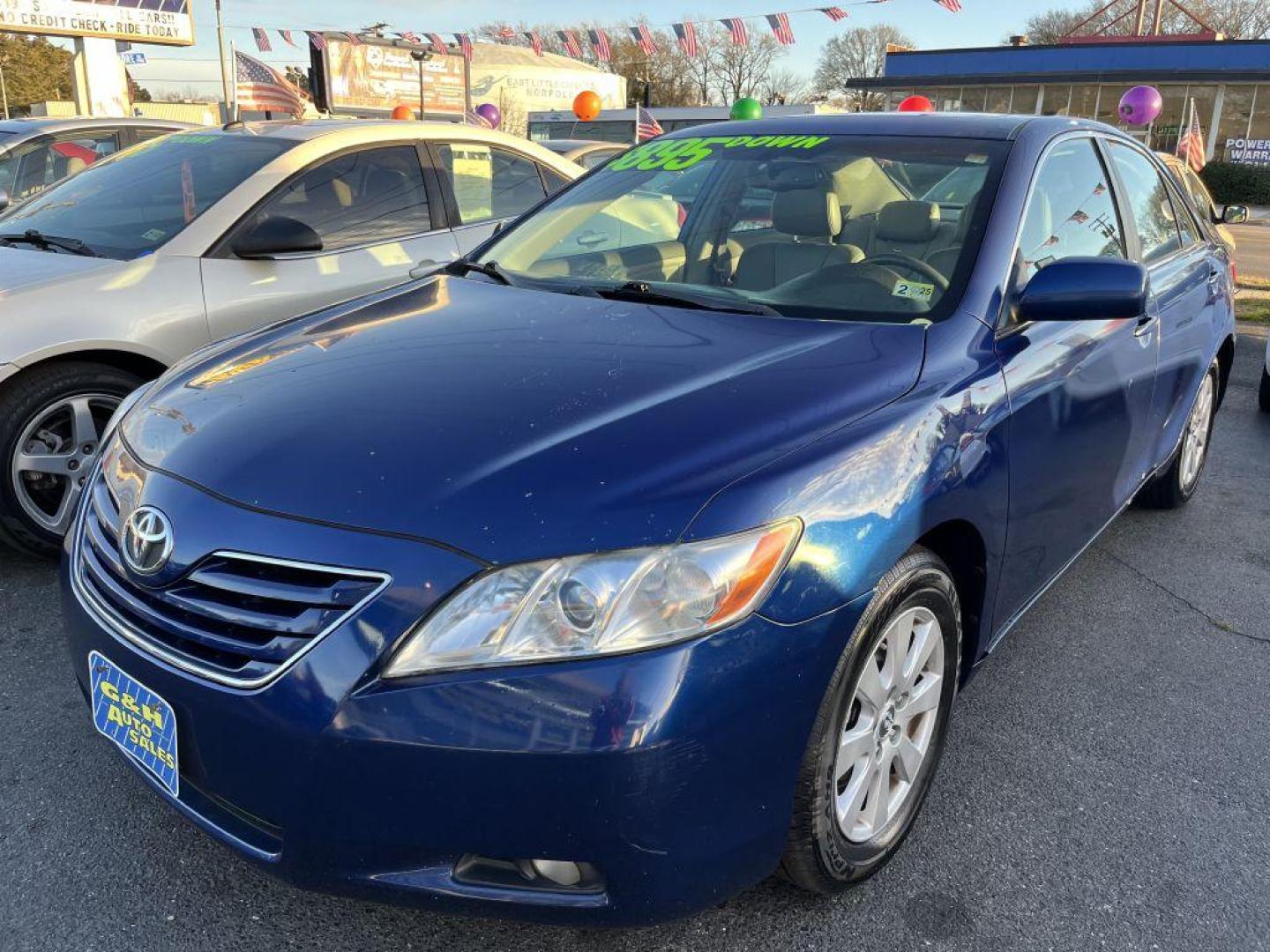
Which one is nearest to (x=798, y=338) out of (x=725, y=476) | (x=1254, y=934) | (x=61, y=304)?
(x=725, y=476)

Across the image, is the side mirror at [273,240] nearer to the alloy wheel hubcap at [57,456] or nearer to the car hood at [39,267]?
the car hood at [39,267]

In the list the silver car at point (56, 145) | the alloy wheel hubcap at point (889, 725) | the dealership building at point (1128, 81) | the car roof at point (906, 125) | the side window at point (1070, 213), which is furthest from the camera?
the dealership building at point (1128, 81)

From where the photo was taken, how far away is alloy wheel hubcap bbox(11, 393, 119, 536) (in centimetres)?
354

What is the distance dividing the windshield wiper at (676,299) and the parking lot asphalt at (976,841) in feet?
4.27

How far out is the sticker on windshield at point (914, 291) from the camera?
2494 mm

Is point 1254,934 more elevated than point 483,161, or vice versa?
point 483,161

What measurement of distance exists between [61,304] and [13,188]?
5.17 m

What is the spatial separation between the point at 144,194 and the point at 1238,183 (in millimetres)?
33429

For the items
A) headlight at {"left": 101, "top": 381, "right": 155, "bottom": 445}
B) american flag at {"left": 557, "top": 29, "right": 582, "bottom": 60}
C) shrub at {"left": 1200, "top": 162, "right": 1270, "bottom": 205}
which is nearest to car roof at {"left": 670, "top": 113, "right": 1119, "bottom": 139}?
headlight at {"left": 101, "top": 381, "right": 155, "bottom": 445}

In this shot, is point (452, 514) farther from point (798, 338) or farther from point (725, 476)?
point (798, 338)

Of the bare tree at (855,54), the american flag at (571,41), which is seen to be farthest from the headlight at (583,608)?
the bare tree at (855,54)

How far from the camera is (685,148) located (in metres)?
3.40

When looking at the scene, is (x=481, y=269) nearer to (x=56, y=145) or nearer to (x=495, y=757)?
(x=495, y=757)

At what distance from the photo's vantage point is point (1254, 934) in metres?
2.08
